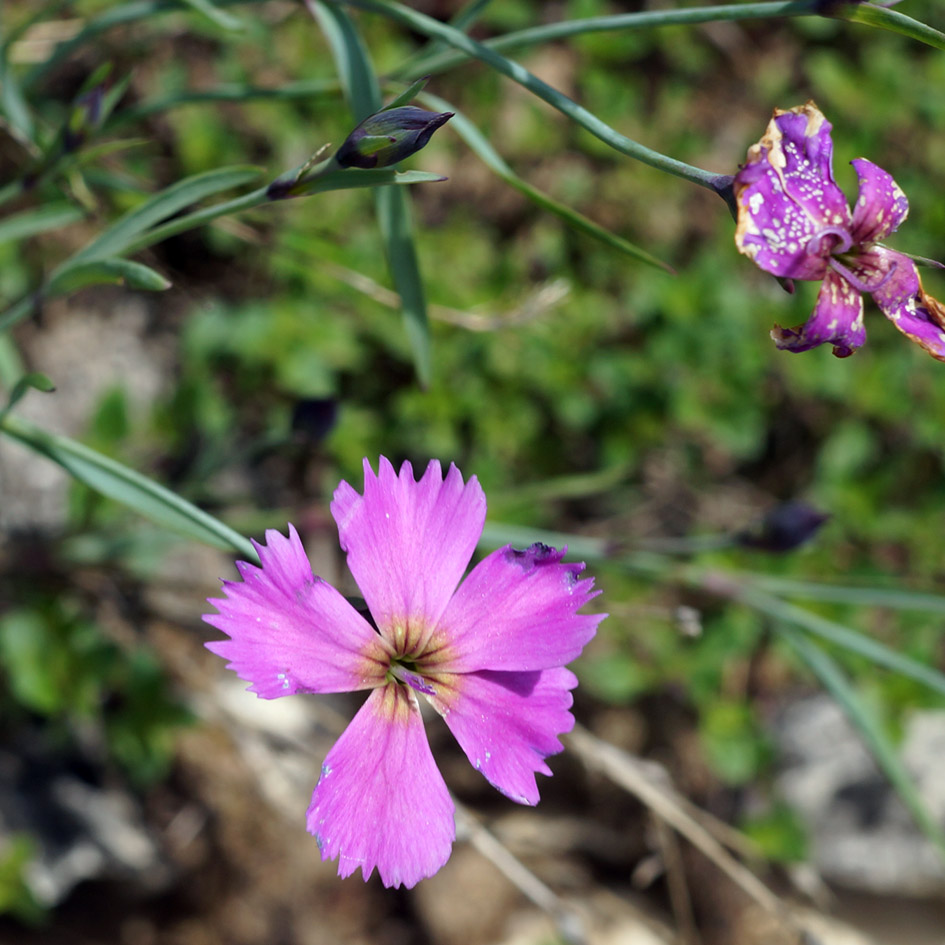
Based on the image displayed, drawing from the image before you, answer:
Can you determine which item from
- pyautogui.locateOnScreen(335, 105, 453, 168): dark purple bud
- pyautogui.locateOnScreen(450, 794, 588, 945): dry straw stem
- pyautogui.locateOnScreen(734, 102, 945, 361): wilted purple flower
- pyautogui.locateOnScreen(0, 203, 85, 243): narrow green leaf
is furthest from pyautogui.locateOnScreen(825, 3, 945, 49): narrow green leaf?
pyautogui.locateOnScreen(450, 794, 588, 945): dry straw stem

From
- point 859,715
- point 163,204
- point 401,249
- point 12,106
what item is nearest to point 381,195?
point 401,249

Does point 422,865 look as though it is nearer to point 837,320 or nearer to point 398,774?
point 398,774

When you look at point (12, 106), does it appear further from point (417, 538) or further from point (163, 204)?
point (417, 538)

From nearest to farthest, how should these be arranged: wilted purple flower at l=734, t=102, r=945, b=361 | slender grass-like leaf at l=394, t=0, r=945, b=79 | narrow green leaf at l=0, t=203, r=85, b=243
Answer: wilted purple flower at l=734, t=102, r=945, b=361, slender grass-like leaf at l=394, t=0, r=945, b=79, narrow green leaf at l=0, t=203, r=85, b=243

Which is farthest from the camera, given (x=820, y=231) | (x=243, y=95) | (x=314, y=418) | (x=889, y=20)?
(x=314, y=418)

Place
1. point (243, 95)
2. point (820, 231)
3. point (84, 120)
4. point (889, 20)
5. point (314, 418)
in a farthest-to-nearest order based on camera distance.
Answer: point (314, 418)
point (243, 95)
point (84, 120)
point (889, 20)
point (820, 231)

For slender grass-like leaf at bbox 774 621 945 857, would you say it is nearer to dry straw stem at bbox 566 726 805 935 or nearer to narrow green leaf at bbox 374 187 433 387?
dry straw stem at bbox 566 726 805 935

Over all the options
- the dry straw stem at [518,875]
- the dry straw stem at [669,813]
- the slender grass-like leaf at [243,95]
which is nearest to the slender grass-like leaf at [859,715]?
the dry straw stem at [669,813]
